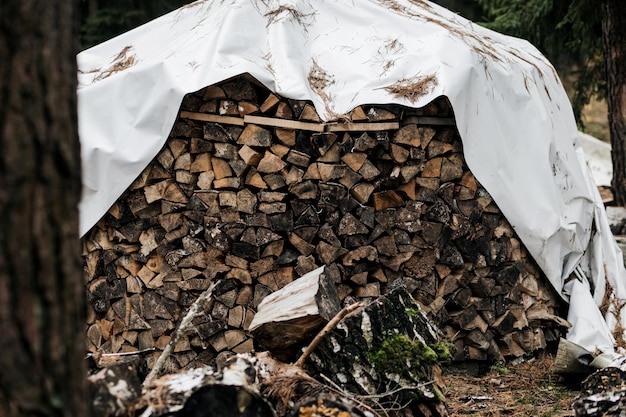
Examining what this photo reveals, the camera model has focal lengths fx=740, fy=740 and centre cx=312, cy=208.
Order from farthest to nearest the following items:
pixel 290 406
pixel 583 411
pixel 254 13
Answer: pixel 254 13 < pixel 583 411 < pixel 290 406

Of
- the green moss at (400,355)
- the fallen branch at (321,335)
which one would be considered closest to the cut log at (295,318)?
the fallen branch at (321,335)

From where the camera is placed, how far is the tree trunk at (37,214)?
1.73m

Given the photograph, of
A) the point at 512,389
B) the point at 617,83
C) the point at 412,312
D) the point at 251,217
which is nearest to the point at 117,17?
the point at 617,83

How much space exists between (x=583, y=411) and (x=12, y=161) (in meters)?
2.73

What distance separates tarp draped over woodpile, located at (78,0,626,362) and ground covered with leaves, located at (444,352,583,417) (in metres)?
0.42

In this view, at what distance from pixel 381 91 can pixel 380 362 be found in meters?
2.17

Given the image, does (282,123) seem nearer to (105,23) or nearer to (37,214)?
(37,214)

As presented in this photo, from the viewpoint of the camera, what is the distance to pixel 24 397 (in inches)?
68.9

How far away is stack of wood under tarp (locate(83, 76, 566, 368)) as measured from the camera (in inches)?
196

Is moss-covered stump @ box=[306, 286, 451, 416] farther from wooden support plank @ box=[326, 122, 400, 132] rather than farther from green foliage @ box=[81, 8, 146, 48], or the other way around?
green foliage @ box=[81, 8, 146, 48]

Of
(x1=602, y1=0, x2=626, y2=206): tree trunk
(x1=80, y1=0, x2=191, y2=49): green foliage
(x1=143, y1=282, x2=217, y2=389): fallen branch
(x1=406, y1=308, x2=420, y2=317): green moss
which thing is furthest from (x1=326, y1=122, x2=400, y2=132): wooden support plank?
(x1=80, y1=0, x2=191, y2=49): green foliage

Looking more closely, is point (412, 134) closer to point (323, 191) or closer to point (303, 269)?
point (323, 191)

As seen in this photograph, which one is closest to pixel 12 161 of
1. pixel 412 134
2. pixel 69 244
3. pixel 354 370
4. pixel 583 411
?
pixel 69 244

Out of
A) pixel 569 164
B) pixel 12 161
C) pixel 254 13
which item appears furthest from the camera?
pixel 569 164
